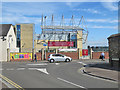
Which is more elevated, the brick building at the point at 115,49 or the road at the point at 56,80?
the brick building at the point at 115,49

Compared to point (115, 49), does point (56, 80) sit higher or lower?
lower

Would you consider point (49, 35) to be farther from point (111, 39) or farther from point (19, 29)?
point (111, 39)

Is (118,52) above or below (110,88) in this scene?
above

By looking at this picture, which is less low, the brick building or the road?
the brick building

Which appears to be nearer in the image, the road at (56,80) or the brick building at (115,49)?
the road at (56,80)

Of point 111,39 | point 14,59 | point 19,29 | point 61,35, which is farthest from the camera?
point 61,35

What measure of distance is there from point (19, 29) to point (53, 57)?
108 feet

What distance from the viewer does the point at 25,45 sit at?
6231 centimetres

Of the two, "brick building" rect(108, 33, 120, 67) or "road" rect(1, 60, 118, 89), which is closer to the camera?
"road" rect(1, 60, 118, 89)

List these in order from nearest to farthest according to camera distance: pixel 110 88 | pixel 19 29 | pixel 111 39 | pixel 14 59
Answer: pixel 110 88, pixel 111 39, pixel 14 59, pixel 19 29

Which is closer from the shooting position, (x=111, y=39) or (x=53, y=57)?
(x=111, y=39)

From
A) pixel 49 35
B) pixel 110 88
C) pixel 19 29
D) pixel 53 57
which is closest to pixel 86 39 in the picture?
pixel 49 35

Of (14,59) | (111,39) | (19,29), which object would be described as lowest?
(14,59)

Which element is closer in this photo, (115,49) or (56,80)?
(56,80)
